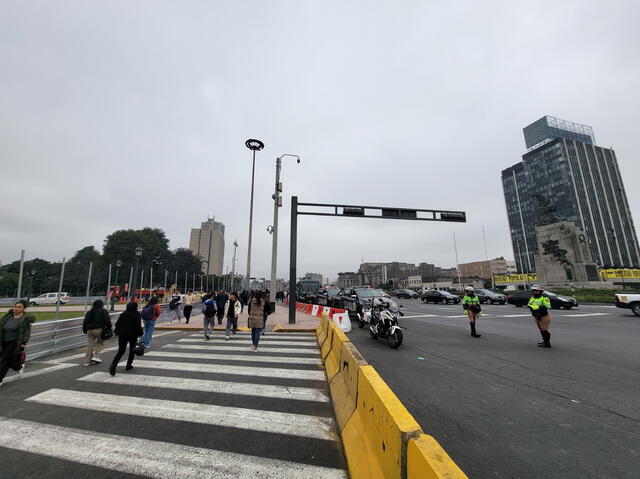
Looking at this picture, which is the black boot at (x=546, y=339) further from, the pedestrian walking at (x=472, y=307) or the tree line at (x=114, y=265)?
the tree line at (x=114, y=265)

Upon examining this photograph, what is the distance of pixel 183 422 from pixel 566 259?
4764cm

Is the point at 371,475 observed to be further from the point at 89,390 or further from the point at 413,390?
the point at 89,390

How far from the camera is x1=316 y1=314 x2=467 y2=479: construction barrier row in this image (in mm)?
1680

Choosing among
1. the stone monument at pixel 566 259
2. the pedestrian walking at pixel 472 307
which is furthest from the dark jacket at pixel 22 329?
the stone monument at pixel 566 259

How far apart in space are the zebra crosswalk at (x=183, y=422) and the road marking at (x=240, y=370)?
0.07 ft

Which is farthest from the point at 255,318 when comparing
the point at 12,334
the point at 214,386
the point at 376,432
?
the point at 376,432

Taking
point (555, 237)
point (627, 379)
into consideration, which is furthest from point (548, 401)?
point (555, 237)

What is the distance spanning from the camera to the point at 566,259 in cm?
3688

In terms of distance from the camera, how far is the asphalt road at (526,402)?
290cm

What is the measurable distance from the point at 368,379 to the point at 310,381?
9.23 ft

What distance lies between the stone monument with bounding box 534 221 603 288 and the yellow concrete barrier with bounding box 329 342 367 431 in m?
43.0

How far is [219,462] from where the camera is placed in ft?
9.63

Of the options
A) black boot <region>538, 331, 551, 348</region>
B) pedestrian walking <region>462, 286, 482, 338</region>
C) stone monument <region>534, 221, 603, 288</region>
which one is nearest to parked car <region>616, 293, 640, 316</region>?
pedestrian walking <region>462, 286, 482, 338</region>

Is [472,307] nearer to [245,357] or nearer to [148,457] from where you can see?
[245,357]
